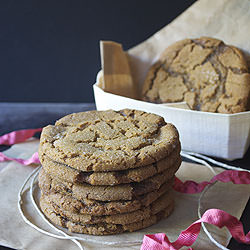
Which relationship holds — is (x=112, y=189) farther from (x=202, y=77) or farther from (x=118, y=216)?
(x=202, y=77)

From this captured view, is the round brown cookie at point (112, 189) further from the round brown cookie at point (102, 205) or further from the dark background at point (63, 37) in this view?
the dark background at point (63, 37)

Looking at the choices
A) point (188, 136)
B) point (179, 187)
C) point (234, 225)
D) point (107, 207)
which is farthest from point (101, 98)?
point (234, 225)

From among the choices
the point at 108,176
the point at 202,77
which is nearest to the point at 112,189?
the point at 108,176

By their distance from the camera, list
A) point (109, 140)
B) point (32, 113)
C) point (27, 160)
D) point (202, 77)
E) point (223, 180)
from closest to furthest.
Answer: point (109, 140) → point (223, 180) → point (27, 160) → point (202, 77) → point (32, 113)

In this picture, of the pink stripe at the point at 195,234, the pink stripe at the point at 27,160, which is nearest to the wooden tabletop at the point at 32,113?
the pink stripe at the point at 27,160

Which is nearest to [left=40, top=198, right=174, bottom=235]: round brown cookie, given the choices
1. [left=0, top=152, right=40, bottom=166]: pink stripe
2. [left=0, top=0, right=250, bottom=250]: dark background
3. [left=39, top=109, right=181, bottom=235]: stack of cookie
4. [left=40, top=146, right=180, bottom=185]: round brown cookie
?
[left=39, top=109, right=181, bottom=235]: stack of cookie
